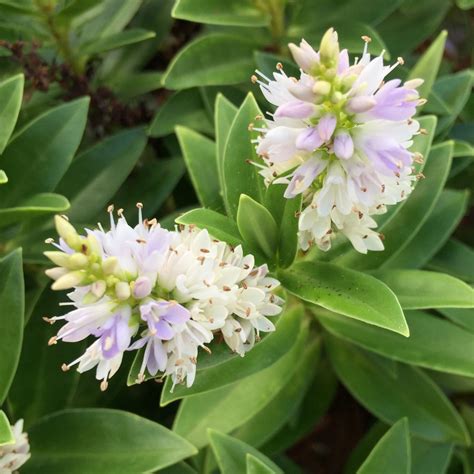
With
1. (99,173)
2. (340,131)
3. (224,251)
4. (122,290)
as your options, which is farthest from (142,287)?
(99,173)

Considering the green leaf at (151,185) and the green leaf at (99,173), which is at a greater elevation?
the green leaf at (99,173)

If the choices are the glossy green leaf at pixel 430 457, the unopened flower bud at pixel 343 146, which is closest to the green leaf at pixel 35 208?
the unopened flower bud at pixel 343 146

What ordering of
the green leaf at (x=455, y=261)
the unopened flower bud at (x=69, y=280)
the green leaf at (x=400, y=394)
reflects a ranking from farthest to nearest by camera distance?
the green leaf at (x=455, y=261) < the green leaf at (x=400, y=394) < the unopened flower bud at (x=69, y=280)

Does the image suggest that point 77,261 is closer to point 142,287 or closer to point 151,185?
point 142,287

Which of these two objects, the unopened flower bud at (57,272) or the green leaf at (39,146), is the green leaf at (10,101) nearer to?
the green leaf at (39,146)

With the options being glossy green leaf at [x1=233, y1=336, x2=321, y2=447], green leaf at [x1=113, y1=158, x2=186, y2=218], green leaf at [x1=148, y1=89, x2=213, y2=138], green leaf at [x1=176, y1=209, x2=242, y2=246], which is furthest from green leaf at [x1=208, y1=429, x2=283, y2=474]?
A: green leaf at [x1=148, y1=89, x2=213, y2=138]

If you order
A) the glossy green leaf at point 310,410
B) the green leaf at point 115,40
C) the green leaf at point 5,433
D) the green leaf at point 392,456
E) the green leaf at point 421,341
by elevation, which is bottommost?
the glossy green leaf at point 310,410

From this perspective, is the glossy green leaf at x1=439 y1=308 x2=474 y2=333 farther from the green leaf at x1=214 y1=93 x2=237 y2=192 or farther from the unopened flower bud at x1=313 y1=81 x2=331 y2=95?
the unopened flower bud at x1=313 y1=81 x2=331 y2=95
